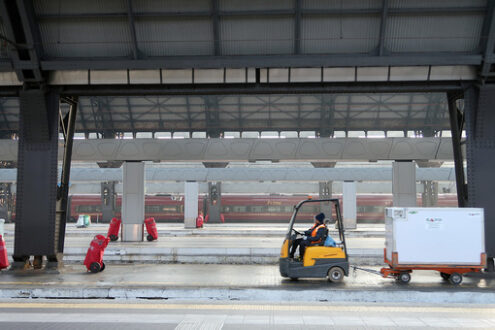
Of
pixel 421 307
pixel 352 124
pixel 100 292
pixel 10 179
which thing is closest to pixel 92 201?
pixel 10 179

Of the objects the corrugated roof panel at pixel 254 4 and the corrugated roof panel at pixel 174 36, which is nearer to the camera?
the corrugated roof panel at pixel 254 4

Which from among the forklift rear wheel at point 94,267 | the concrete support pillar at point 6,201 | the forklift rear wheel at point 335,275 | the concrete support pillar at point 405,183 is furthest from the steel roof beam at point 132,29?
the concrete support pillar at point 6,201

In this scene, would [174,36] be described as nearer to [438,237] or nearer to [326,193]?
[438,237]

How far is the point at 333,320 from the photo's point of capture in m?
8.05

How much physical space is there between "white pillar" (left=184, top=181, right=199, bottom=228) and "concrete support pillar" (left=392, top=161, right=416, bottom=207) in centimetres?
1685

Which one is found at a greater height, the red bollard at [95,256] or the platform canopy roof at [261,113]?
the platform canopy roof at [261,113]

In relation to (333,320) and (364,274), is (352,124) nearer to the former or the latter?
(364,274)

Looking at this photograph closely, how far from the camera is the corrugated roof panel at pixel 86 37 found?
12555mm

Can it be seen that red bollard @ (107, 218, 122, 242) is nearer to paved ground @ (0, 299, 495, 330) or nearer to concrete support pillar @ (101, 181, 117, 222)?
paved ground @ (0, 299, 495, 330)

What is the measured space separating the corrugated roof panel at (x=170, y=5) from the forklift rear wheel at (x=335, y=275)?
7.66 meters

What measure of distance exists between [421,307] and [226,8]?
28.7ft

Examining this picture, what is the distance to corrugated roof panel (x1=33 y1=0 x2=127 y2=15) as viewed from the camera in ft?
39.8

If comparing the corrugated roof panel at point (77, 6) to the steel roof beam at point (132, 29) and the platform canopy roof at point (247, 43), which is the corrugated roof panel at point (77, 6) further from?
the steel roof beam at point (132, 29)

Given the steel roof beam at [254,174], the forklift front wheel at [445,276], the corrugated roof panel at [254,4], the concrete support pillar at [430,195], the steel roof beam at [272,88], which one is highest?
the corrugated roof panel at [254,4]
